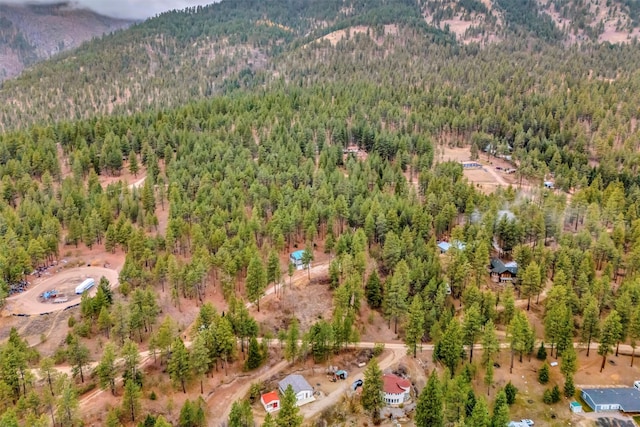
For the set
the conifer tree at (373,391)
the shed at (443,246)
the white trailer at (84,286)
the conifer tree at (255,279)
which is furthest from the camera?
the shed at (443,246)

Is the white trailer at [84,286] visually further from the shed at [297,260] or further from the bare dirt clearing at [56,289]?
the shed at [297,260]

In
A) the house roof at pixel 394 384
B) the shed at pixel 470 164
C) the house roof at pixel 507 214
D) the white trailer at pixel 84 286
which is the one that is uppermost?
the house roof at pixel 507 214

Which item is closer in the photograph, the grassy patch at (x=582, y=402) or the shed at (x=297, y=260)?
the grassy patch at (x=582, y=402)

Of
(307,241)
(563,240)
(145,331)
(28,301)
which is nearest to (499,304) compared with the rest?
(563,240)

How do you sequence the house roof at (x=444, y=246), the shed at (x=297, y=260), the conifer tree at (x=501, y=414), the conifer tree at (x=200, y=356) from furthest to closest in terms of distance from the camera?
the house roof at (x=444, y=246), the shed at (x=297, y=260), the conifer tree at (x=200, y=356), the conifer tree at (x=501, y=414)

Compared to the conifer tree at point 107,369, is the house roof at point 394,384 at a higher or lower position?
lower

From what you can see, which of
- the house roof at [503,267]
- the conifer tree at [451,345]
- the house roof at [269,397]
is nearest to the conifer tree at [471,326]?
the conifer tree at [451,345]

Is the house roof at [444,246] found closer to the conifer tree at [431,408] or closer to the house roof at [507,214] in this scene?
the house roof at [507,214]
